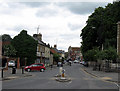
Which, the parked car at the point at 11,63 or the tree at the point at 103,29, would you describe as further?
the tree at the point at 103,29

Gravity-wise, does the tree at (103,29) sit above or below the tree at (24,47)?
above

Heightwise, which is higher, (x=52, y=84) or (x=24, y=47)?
(x=24, y=47)

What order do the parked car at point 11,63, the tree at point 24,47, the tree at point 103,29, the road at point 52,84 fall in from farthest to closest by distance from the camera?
the tree at point 103,29 → the tree at point 24,47 → the parked car at point 11,63 → the road at point 52,84

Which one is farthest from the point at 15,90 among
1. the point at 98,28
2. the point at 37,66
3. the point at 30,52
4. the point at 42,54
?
the point at 42,54

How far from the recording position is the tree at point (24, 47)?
4725 centimetres

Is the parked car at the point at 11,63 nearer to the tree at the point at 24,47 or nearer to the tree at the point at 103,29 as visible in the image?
the tree at the point at 24,47

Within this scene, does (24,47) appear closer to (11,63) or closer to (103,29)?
(11,63)

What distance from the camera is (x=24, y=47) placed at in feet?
155

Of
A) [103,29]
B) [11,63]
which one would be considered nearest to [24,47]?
[11,63]

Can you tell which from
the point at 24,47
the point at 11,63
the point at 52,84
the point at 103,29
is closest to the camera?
the point at 52,84

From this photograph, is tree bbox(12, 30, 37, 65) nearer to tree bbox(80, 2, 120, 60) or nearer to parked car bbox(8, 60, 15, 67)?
parked car bbox(8, 60, 15, 67)

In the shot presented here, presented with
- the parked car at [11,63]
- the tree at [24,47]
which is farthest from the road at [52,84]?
the tree at [24,47]

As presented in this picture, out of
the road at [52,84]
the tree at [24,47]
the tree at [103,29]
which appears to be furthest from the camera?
the tree at [103,29]

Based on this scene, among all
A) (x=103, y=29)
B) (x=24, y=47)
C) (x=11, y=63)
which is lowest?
(x=11, y=63)
